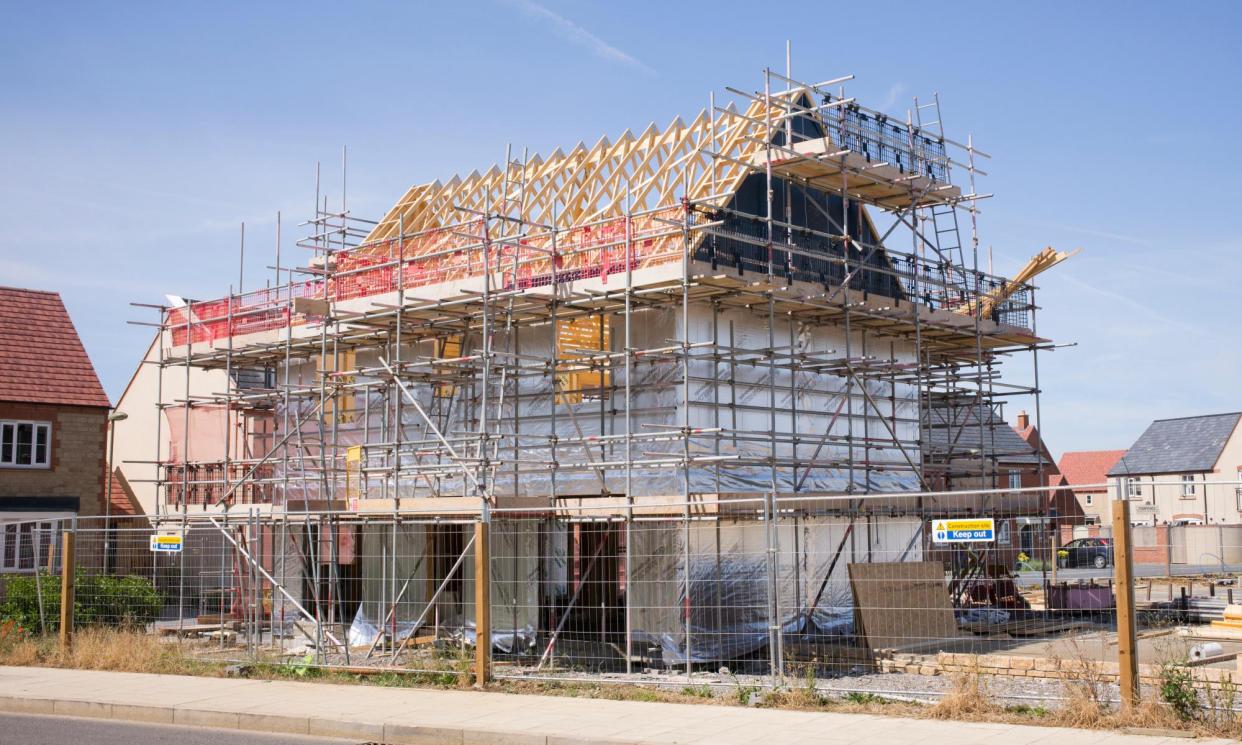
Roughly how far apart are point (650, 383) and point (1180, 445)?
58.6m

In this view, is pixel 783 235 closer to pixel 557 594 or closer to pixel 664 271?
pixel 664 271

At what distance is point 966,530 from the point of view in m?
13.9

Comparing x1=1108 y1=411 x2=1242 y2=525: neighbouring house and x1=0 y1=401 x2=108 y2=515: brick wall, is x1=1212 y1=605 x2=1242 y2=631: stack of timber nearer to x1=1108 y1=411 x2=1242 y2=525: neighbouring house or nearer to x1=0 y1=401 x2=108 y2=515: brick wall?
x1=0 y1=401 x2=108 y2=515: brick wall

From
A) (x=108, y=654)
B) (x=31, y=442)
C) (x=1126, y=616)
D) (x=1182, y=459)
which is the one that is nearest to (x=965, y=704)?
(x=1126, y=616)

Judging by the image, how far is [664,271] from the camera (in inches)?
821

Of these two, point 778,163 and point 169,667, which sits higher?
point 778,163

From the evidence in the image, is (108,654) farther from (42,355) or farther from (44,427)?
(42,355)

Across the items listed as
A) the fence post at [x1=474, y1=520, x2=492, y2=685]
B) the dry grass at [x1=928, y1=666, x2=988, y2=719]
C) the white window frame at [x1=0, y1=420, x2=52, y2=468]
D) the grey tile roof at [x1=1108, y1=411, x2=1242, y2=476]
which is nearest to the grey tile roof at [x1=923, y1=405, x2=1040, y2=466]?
the fence post at [x1=474, y1=520, x2=492, y2=685]

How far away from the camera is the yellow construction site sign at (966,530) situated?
44.8 feet

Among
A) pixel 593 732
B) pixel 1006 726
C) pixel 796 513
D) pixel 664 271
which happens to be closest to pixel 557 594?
pixel 796 513

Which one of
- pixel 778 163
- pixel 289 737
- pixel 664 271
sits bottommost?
pixel 289 737

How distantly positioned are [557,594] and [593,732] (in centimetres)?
929

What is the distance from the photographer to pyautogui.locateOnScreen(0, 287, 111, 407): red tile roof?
33.3m

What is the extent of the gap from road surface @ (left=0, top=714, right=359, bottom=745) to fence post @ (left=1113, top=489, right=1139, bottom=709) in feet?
24.3
